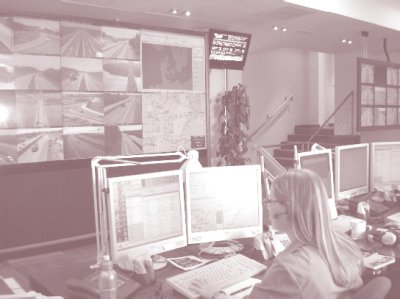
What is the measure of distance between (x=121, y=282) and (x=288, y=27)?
17.8 feet

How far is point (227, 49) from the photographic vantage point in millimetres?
6477

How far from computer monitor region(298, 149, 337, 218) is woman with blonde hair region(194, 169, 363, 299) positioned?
1.14 m

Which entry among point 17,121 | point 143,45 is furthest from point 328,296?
point 143,45

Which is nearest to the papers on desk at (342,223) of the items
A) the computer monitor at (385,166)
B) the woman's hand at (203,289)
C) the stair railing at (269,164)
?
the stair railing at (269,164)

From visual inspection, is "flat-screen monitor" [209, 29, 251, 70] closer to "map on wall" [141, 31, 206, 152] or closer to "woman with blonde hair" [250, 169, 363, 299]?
"map on wall" [141, 31, 206, 152]

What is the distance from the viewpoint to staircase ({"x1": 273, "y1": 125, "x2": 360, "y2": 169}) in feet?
26.9

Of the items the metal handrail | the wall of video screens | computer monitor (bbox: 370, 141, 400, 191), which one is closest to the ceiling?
the wall of video screens

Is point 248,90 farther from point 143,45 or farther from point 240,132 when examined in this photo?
point 143,45

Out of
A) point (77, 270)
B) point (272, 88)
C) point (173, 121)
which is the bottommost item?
point (77, 270)

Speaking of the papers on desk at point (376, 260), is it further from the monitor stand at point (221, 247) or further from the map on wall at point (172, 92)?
the map on wall at point (172, 92)

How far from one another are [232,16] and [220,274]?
4.44 m

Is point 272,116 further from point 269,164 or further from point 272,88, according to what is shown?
point 269,164

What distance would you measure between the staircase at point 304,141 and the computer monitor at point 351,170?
3.96 m

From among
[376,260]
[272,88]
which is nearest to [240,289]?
[376,260]
